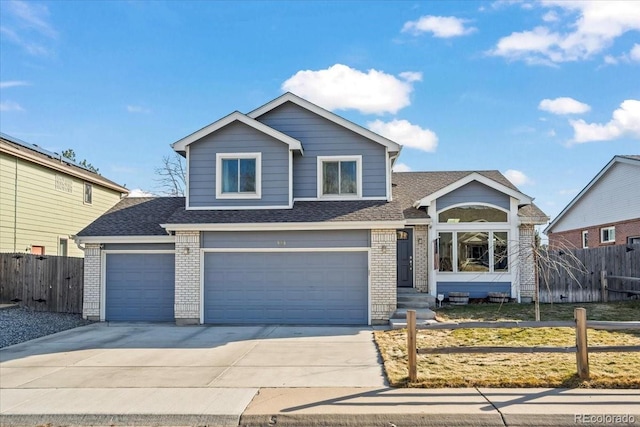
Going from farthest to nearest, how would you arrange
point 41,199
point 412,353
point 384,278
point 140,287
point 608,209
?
point 608,209 → point 41,199 → point 140,287 → point 384,278 → point 412,353

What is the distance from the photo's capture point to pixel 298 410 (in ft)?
21.1

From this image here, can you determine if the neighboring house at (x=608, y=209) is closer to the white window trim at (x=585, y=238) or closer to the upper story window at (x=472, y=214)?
the white window trim at (x=585, y=238)

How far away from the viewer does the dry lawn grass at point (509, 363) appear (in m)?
7.39

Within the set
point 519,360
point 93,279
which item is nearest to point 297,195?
point 93,279

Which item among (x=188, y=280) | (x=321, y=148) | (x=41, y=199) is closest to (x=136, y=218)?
(x=188, y=280)

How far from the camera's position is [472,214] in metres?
16.6

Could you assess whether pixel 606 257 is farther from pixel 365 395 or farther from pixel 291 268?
pixel 365 395

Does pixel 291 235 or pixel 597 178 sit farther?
pixel 597 178

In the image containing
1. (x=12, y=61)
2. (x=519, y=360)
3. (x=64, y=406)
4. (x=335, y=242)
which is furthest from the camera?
(x=12, y=61)

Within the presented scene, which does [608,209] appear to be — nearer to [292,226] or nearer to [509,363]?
[292,226]

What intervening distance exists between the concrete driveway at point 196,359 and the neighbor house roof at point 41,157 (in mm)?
9447

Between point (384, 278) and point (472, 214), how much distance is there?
4754 mm

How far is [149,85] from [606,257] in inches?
721

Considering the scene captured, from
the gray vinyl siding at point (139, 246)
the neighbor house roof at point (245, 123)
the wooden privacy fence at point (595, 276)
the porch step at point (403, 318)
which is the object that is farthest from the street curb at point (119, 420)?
the wooden privacy fence at point (595, 276)
